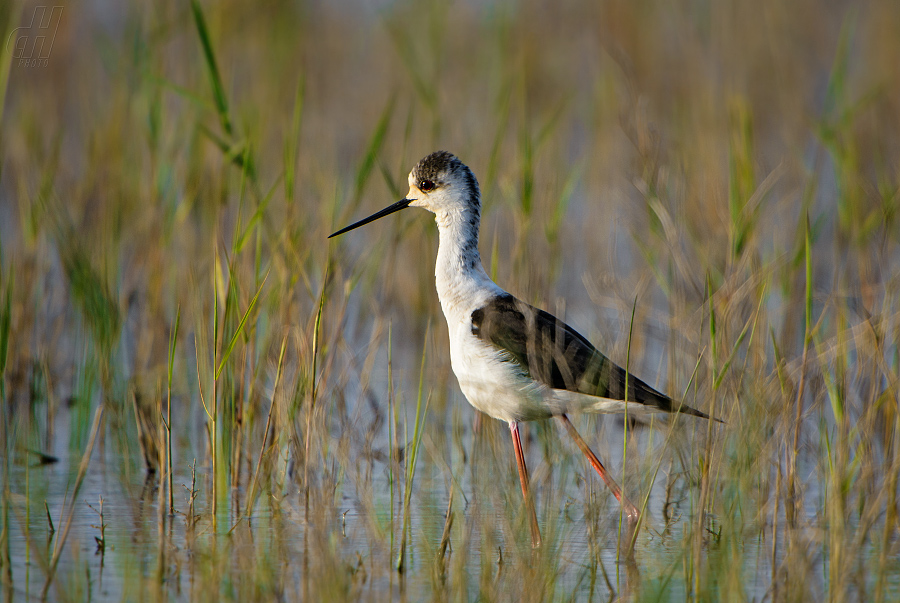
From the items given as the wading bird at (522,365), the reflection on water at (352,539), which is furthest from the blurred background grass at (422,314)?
the wading bird at (522,365)

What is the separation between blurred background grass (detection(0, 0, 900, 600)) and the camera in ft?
9.80

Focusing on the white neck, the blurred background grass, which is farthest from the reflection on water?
the white neck

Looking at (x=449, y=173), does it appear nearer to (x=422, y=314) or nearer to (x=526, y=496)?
(x=526, y=496)

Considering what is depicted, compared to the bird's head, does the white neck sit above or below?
below

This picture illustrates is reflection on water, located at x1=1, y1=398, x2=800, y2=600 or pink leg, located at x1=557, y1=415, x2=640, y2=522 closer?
reflection on water, located at x1=1, y1=398, x2=800, y2=600

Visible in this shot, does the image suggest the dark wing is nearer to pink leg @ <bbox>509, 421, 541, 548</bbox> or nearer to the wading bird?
the wading bird

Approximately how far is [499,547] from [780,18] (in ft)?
19.9

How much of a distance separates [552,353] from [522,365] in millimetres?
124

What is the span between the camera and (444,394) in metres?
4.17

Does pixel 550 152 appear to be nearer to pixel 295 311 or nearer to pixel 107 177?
pixel 107 177

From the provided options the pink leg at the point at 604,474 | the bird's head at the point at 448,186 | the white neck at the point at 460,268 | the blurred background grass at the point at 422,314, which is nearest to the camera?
the blurred background grass at the point at 422,314

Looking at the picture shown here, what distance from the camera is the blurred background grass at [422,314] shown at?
2988 millimetres

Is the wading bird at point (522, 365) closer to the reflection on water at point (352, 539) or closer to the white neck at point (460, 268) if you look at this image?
the white neck at point (460, 268)

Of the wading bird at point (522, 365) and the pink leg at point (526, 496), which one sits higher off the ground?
the wading bird at point (522, 365)
